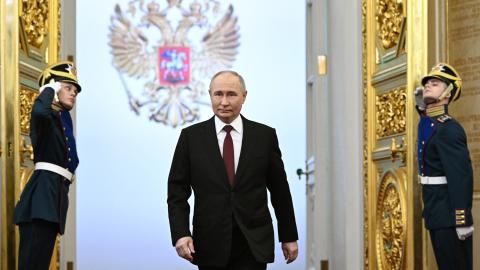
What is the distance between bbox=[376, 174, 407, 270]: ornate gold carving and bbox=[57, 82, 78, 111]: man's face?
195 centimetres

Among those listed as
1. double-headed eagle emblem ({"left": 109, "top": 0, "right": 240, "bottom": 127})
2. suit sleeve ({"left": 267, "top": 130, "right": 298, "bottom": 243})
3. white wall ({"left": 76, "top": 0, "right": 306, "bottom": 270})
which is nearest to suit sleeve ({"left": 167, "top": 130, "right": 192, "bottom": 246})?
suit sleeve ({"left": 267, "top": 130, "right": 298, "bottom": 243})

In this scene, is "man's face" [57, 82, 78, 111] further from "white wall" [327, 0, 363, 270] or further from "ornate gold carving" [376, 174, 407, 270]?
"white wall" [327, 0, 363, 270]

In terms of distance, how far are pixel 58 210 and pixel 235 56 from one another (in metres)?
6.06

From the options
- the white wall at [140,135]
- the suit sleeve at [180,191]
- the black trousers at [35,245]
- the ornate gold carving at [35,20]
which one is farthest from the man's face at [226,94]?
the white wall at [140,135]

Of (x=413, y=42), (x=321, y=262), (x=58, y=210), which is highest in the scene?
(x=413, y=42)

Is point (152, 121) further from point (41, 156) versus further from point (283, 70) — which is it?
point (41, 156)

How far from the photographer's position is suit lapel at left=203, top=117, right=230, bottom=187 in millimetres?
4309

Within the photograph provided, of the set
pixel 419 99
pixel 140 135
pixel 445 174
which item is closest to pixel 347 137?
pixel 419 99

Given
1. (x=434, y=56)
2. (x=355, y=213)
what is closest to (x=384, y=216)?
(x=355, y=213)

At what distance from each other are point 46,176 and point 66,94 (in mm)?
394

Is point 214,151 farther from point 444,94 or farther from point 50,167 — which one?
point 444,94

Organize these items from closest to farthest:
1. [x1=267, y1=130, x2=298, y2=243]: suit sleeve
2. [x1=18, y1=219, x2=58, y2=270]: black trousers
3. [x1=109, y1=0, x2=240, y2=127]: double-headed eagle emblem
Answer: [x1=267, y1=130, x2=298, y2=243]: suit sleeve → [x1=18, y1=219, x2=58, y2=270]: black trousers → [x1=109, y1=0, x2=240, y2=127]: double-headed eagle emblem

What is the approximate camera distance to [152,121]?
10.4 meters

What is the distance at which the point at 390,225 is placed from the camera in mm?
5883
